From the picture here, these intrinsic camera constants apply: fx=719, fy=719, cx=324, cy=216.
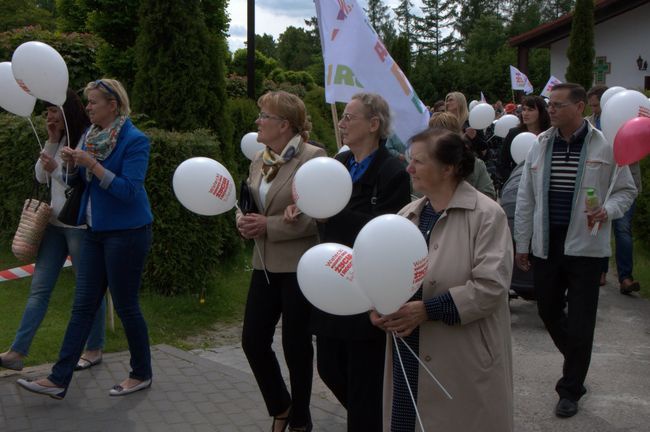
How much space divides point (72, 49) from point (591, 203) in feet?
35.0

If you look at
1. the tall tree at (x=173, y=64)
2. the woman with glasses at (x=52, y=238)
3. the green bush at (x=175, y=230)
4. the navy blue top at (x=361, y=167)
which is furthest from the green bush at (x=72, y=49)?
the navy blue top at (x=361, y=167)

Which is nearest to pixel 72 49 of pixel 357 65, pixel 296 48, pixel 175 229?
pixel 175 229

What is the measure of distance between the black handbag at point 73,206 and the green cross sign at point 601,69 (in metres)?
24.0

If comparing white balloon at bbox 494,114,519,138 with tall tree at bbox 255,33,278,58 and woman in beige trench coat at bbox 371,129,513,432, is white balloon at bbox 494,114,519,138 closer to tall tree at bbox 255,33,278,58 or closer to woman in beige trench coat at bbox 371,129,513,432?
woman in beige trench coat at bbox 371,129,513,432

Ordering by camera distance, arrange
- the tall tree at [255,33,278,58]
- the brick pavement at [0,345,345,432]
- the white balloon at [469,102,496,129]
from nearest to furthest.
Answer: the brick pavement at [0,345,345,432], the white balloon at [469,102,496,129], the tall tree at [255,33,278,58]

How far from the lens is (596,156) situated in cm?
439

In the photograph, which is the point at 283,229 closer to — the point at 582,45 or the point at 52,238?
the point at 52,238

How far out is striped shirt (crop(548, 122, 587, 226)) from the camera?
444 centimetres

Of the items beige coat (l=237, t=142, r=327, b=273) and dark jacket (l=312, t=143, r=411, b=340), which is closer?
dark jacket (l=312, t=143, r=411, b=340)

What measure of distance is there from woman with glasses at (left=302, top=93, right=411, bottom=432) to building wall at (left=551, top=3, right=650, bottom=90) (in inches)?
884

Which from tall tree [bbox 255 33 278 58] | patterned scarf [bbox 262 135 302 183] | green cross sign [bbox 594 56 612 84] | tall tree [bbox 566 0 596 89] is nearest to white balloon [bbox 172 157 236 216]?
patterned scarf [bbox 262 135 302 183]

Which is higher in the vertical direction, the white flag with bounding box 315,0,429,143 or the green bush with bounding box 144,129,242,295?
the white flag with bounding box 315,0,429,143

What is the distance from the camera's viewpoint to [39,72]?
4492mm

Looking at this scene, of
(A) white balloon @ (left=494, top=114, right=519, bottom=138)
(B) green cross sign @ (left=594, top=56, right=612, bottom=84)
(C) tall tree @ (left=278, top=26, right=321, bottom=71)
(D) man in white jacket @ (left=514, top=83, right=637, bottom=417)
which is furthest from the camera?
(C) tall tree @ (left=278, top=26, right=321, bottom=71)
